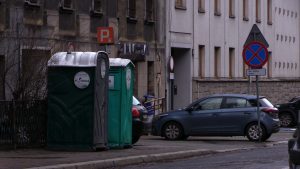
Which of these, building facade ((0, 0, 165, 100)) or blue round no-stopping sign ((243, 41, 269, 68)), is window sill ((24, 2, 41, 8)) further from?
blue round no-stopping sign ((243, 41, 269, 68))

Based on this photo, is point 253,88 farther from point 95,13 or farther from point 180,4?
point 95,13

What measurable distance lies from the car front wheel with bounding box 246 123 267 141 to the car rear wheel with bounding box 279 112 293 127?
11.9 meters

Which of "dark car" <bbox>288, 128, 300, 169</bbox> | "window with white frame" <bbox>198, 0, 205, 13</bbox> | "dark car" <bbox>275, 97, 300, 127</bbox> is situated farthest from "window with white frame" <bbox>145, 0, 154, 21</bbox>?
"dark car" <bbox>288, 128, 300, 169</bbox>

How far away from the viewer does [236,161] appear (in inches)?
800

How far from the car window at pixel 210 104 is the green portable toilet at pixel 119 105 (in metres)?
5.86

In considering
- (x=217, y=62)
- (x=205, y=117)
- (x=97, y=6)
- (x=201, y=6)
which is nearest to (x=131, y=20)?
(x=97, y=6)

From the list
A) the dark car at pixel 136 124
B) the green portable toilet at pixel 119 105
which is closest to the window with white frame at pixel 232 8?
the dark car at pixel 136 124

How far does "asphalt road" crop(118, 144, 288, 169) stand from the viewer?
1880 cm

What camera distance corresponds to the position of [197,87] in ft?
148

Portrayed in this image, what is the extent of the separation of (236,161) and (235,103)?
8.08 meters

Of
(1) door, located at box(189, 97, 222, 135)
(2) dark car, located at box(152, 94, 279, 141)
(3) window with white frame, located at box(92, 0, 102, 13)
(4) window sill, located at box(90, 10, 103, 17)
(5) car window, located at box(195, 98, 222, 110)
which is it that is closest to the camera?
(2) dark car, located at box(152, 94, 279, 141)

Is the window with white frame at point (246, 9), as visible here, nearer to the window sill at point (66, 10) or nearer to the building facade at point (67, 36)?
the building facade at point (67, 36)

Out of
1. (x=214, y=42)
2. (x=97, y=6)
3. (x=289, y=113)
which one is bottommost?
(x=289, y=113)

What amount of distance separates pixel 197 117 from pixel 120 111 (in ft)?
20.1
